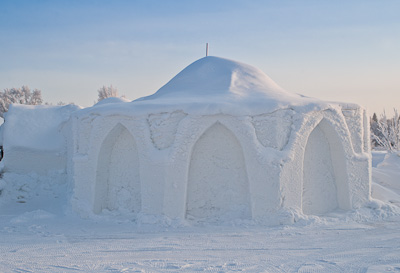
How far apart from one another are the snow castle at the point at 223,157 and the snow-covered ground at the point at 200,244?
491mm

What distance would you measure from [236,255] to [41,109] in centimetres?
1076

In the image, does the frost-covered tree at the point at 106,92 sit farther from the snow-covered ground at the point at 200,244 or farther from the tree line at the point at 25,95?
the snow-covered ground at the point at 200,244

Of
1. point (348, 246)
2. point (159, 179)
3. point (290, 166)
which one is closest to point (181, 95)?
point (159, 179)

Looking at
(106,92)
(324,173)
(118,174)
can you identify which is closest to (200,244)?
(118,174)

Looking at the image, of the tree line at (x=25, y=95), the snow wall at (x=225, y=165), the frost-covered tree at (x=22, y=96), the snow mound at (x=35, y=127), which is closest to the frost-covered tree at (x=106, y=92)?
the tree line at (x=25, y=95)

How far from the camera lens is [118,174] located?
982 centimetres

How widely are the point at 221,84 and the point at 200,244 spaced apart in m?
4.58

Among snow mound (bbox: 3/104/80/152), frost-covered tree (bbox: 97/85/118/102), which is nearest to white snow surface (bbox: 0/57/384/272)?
snow mound (bbox: 3/104/80/152)

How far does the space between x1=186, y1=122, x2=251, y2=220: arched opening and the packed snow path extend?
30.7 inches

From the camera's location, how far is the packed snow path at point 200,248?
5.95m

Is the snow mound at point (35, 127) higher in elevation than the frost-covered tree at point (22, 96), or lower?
lower

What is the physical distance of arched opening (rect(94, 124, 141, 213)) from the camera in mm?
9578

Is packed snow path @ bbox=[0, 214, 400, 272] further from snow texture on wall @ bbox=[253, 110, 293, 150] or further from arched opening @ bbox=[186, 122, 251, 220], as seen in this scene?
snow texture on wall @ bbox=[253, 110, 293, 150]

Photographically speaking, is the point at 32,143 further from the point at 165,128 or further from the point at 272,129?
the point at 272,129
